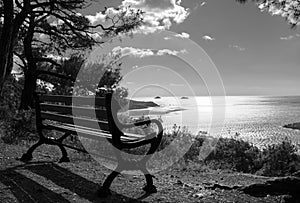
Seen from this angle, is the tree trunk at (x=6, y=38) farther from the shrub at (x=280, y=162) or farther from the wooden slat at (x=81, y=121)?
the shrub at (x=280, y=162)

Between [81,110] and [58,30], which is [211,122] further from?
[81,110]

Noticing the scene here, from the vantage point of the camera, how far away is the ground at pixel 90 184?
117 inches

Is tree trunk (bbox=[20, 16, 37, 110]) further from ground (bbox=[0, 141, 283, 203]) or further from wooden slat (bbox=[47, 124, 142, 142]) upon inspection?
wooden slat (bbox=[47, 124, 142, 142])

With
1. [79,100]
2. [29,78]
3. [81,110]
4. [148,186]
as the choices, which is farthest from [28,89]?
[148,186]

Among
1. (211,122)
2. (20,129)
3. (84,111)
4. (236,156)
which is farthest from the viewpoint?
(211,122)

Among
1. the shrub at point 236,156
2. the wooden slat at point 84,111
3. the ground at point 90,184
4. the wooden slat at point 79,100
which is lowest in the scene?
the shrub at point 236,156

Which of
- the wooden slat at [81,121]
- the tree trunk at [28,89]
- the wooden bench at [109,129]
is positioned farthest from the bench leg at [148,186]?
the tree trunk at [28,89]

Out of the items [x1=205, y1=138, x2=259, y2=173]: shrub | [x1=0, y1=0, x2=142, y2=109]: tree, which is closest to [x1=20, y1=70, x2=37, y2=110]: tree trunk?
[x1=0, y1=0, x2=142, y2=109]: tree

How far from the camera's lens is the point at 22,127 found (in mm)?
7258

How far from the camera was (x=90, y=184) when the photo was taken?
342cm

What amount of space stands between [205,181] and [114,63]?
1308 cm

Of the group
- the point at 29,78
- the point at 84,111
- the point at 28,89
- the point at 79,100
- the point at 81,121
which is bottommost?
the point at 81,121

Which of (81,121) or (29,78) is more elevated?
(29,78)

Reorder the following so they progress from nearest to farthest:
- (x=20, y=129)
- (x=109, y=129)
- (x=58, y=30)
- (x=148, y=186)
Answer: (x=109, y=129) < (x=148, y=186) < (x=20, y=129) < (x=58, y=30)
